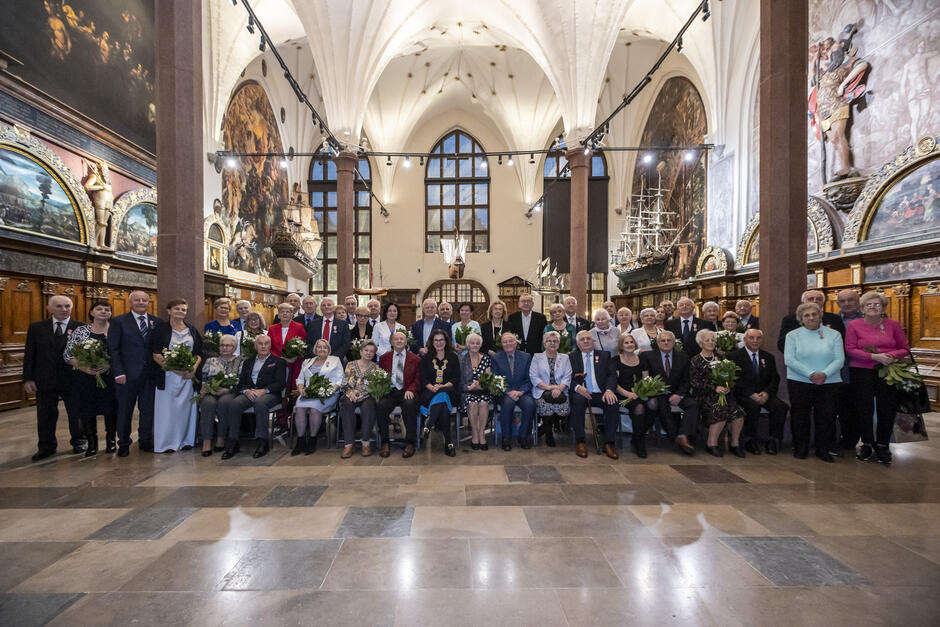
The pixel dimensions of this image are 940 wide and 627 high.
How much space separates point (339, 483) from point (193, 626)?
1983 millimetres

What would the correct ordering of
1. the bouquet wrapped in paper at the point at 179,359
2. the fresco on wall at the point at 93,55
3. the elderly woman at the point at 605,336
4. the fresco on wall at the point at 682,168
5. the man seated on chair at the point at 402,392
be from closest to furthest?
the bouquet wrapped in paper at the point at 179,359, the man seated on chair at the point at 402,392, the elderly woman at the point at 605,336, the fresco on wall at the point at 93,55, the fresco on wall at the point at 682,168

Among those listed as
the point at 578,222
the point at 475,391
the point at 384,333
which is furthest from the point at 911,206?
the point at 384,333

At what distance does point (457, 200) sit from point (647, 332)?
60.4 feet

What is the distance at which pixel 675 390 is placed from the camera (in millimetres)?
5168

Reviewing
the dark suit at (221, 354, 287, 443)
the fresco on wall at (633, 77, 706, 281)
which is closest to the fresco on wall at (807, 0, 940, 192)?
the fresco on wall at (633, 77, 706, 281)

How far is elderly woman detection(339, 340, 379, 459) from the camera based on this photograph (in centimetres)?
500

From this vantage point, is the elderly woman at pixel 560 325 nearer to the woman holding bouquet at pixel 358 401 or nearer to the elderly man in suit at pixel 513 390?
the elderly man in suit at pixel 513 390

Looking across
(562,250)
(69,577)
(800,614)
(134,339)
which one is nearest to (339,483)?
(69,577)

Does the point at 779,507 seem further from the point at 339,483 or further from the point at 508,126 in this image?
the point at 508,126

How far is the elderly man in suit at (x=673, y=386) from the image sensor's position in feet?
16.7

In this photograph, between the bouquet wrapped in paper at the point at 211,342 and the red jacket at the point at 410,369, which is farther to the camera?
the bouquet wrapped in paper at the point at 211,342

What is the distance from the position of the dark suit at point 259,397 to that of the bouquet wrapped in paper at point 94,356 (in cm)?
133

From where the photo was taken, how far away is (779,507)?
352cm

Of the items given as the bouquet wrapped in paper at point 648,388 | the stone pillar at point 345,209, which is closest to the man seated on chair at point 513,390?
the bouquet wrapped in paper at point 648,388
